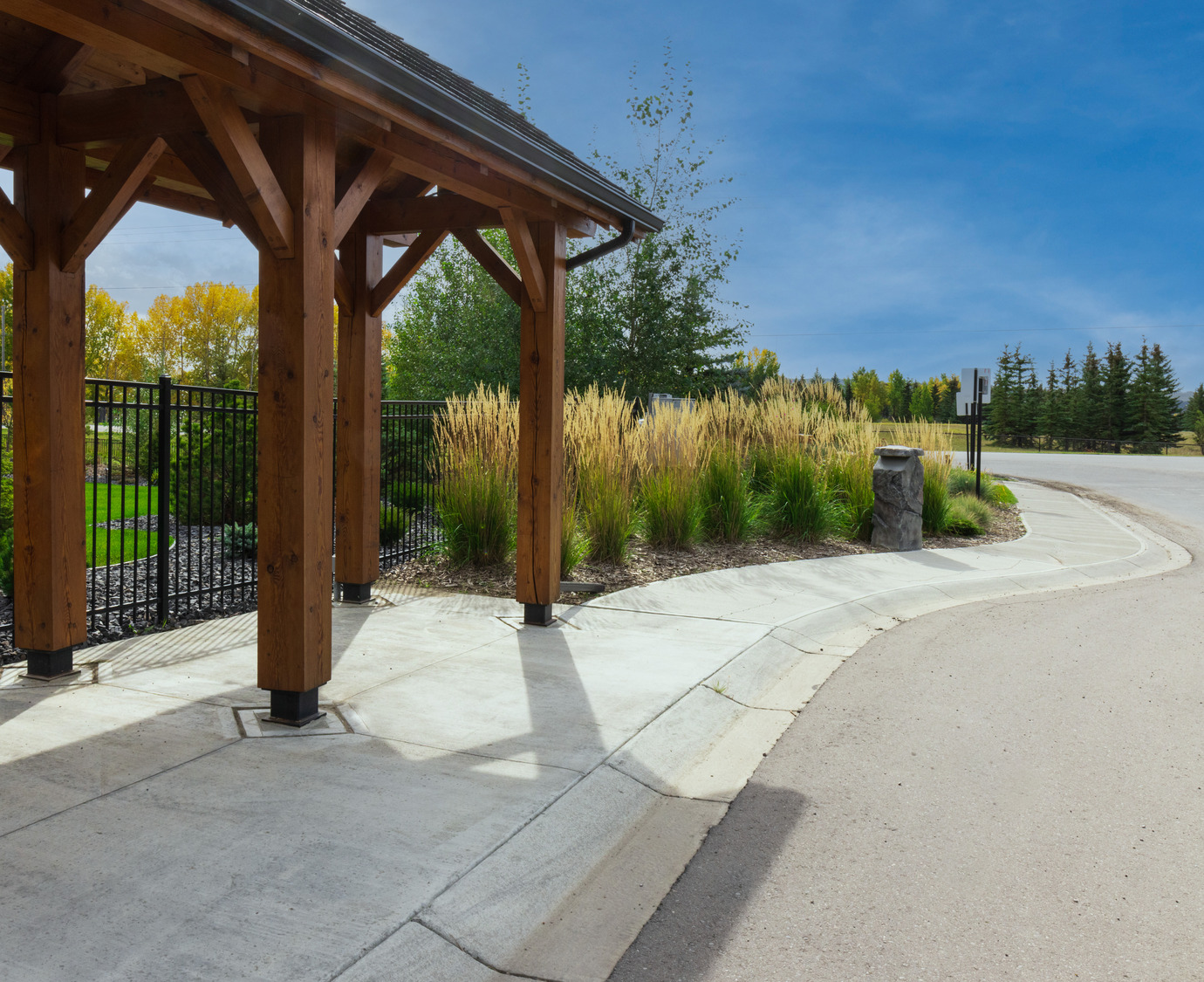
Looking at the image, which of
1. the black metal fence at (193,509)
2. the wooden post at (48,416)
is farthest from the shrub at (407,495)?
the wooden post at (48,416)

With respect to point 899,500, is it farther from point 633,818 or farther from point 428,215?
point 633,818

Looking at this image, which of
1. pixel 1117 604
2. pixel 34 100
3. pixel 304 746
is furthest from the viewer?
pixel 1117 604

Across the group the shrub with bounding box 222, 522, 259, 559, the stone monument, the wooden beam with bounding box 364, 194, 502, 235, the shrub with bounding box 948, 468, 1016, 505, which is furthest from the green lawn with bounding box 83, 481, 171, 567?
the shrub with bounding box 948, 468, 1016, 505

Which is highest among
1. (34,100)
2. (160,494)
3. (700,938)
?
(34,100)

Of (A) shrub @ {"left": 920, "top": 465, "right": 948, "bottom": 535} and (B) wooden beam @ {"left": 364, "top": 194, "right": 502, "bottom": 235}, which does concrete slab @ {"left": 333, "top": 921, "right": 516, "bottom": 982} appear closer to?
(B) wooden beam @ {"left": 364, "top": 194, "right": 502, "bottom": 235}

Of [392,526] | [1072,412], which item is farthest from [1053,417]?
[392,526]

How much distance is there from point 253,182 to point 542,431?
2.91 meters

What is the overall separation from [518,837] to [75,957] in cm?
131

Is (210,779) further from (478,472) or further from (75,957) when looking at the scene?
(478,472)

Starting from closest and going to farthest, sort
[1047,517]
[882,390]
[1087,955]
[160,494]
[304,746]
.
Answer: [1087,955], [304,746], [160,494], [1047,517], [882,390]

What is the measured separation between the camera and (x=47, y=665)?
4.75 metres

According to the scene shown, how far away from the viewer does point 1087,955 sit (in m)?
2.53

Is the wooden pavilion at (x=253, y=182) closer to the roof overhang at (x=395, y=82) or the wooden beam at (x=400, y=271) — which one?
the roof overhang at (x=395, y=82)

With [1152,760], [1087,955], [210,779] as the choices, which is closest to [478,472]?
[210,779]
